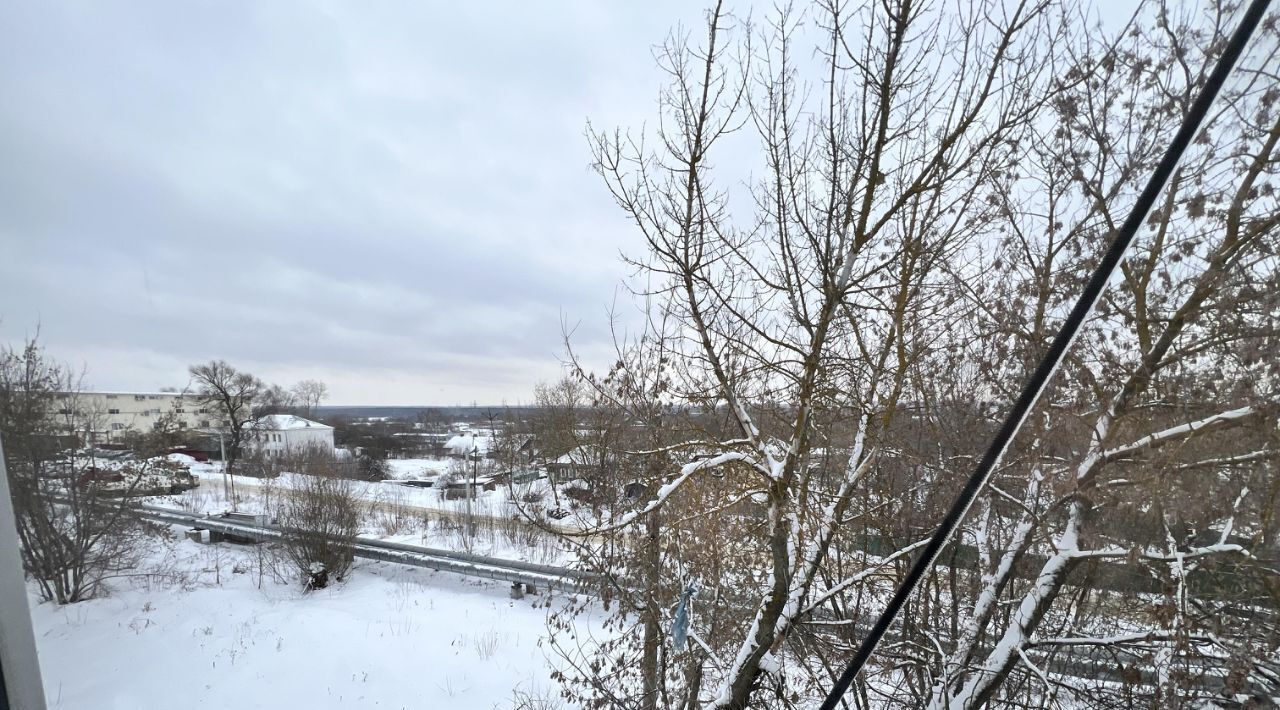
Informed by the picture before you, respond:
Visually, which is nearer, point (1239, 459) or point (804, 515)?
point (1239, 459)

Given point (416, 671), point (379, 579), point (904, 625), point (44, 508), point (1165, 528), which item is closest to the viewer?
point (1165, 528)

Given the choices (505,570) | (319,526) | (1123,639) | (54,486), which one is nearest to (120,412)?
(54,486)

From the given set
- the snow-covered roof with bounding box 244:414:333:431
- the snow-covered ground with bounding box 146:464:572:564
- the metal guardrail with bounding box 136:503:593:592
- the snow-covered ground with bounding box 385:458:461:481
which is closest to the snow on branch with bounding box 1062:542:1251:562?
the snow-covered roof with bounding box 244:414:333:431

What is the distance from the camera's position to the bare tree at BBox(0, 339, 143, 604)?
891 millimetres

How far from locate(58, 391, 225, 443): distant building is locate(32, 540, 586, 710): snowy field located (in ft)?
1.66

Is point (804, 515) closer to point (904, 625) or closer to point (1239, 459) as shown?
point (904, 625)

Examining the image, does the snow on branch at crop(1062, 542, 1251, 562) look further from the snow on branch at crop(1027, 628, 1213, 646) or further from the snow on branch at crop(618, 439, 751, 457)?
the snow on branch at crop(618, 439, 751, 457)

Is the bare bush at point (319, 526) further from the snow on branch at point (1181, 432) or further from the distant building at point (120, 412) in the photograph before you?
the snow on branch at point (1181, 432)

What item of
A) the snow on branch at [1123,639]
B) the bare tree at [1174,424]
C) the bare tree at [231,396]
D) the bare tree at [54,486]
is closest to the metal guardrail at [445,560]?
the bare tree at [231,396]

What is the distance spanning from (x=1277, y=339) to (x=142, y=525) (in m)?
3.20

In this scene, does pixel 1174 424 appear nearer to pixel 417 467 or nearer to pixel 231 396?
pixel 231 396

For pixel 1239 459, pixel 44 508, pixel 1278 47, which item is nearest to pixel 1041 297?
pixel 1239 459

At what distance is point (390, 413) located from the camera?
211 inches

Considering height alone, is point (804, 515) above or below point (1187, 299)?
below
